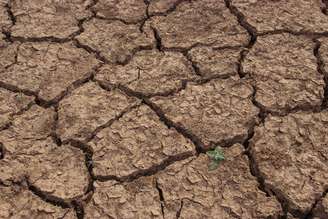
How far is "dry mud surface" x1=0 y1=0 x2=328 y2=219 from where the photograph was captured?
2.37m

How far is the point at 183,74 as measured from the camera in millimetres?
2900

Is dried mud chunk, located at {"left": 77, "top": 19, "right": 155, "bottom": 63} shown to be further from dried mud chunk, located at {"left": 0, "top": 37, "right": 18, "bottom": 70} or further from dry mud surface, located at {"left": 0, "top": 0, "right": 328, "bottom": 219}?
dried mud chunk, located at {"left": 0, "top": 37, "right": 18, "bottom": 70}

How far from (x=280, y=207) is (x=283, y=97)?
2.14 ft

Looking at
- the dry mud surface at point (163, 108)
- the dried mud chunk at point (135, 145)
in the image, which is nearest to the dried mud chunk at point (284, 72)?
the dry mud surface at point (163, 108)

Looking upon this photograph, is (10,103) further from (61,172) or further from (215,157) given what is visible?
(215,157)

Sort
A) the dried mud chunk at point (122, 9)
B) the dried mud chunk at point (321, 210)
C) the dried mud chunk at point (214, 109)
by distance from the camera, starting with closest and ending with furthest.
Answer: the dried mud chunk at point (321, 210), the dried mud chunk at point (214, 109), the dried mud chunk at point (122, 9)

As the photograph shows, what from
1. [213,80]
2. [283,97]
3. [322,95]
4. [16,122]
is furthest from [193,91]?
[16,122]

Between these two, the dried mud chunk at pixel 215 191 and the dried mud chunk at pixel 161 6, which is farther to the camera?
the dried mud chunk at pixel 161 6

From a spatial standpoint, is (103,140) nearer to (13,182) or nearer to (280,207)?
(13,182)

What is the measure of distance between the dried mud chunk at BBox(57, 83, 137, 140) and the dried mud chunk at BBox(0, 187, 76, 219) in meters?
0.36

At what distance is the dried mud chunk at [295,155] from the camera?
7.78ft

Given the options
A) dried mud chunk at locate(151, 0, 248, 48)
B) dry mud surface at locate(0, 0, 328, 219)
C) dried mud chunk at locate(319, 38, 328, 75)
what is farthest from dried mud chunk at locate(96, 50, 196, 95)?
dried mud chunk at locate(319, 38, 328, 75)

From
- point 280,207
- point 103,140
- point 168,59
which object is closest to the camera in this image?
point 280,207

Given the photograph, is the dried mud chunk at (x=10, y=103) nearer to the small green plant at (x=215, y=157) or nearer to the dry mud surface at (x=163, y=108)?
the dry mud surface at (x=163, y=108)
